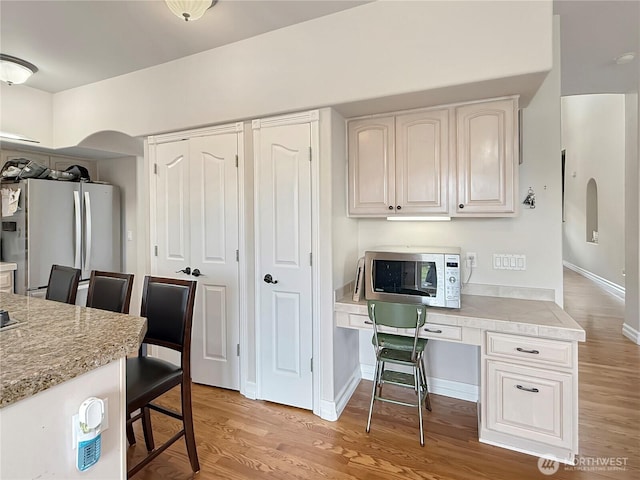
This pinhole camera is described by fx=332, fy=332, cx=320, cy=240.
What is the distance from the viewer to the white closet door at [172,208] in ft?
9.46

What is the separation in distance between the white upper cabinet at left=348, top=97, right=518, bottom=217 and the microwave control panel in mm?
363

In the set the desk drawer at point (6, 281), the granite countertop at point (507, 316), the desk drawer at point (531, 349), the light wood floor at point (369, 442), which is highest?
the desk drawer at point (6, 281)

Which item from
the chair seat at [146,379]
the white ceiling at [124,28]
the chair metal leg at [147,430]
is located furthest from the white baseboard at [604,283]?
the chair metal leg at [147,430]

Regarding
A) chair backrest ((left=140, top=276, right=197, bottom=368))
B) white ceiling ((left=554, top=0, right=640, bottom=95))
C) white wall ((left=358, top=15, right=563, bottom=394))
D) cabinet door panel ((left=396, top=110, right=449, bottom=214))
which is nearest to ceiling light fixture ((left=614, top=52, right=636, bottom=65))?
white ceiling ((left=554, top=0, right=640, bottom=95))

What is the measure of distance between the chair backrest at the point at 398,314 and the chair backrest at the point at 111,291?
1472 millimetres

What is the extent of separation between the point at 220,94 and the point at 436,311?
7.53 feet

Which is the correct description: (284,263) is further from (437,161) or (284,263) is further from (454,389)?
(454,389)

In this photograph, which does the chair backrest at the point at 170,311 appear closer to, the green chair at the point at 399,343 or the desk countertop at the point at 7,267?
the green chair at the point at 399,343

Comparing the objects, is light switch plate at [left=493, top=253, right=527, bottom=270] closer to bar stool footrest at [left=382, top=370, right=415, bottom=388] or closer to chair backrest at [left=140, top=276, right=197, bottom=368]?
bar stool footrest at [left=382, top=370, right=415, bottom=388]

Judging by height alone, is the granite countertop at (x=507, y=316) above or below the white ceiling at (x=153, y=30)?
below

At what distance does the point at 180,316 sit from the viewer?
1785 mm

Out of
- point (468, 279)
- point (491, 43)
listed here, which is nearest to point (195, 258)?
point (468, 279)

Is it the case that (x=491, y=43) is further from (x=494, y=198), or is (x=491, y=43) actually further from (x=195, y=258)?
(x=195, y=258)

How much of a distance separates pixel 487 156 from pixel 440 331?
3.92 ft
